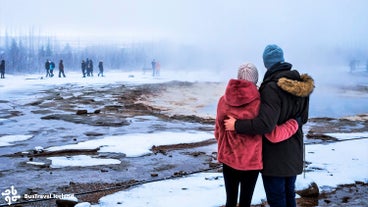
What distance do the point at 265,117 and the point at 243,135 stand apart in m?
0.23

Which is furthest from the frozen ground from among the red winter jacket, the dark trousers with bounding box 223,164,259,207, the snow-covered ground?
the red winter jacket

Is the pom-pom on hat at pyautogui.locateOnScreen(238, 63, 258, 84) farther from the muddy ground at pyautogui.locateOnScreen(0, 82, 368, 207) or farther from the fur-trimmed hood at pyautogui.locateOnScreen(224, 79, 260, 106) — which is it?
the muddy ground at pyautogui.locateOnScreen(0, 82, 368, 207)

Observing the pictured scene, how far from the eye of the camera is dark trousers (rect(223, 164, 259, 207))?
10.4ft

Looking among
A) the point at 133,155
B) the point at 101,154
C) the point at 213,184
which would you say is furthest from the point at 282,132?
the point at 101,154

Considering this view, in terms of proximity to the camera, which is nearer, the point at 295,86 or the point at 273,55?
the point at 295,86

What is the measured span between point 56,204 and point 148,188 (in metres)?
1.14

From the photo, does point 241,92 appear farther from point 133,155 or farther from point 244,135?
point 133,155

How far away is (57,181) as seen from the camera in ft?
18.9

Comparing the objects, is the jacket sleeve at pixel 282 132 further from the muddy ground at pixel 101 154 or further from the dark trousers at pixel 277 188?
the muddy ground at pixel 101 154

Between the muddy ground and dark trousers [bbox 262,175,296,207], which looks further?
the muddy ground

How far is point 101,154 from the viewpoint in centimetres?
765

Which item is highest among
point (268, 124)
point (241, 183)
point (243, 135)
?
point (268, 124)

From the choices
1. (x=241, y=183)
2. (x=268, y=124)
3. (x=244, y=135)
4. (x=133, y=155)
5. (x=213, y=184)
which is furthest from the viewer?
(x=133, y=155)

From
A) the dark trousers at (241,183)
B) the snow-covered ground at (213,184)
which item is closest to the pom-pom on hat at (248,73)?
the dark trousers at (241,183)
